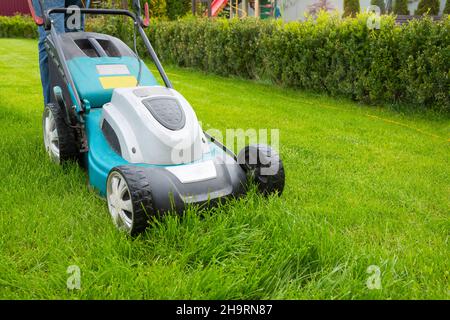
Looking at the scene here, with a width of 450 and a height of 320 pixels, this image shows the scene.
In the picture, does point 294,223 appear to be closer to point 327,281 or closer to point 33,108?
point 327,281

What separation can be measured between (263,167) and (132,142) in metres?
0.67

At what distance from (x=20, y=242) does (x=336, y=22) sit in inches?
197

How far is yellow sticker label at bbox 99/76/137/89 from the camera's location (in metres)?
3.10

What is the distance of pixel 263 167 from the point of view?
100 inches

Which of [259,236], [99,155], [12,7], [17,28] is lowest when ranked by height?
[259,236]

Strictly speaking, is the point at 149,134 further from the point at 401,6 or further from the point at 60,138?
the point at 401,6

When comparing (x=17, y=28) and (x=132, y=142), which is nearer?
(x=132, y=142)

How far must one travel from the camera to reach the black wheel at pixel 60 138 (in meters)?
2.99

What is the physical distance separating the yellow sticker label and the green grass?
0.54 m

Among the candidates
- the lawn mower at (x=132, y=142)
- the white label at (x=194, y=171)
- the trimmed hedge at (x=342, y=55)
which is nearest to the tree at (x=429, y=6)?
the trimmed hedge at (x=342, y=55)

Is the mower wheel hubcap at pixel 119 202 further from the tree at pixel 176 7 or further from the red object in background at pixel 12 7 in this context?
the red object in background at pixel 12 7

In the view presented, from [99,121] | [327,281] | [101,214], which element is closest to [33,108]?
[99,121]

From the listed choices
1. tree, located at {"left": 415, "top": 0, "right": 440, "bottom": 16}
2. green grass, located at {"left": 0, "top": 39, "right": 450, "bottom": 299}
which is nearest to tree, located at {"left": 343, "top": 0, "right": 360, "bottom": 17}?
tree, located at {"left": 415, "top": 0, "right": 440, "bottom": 16}

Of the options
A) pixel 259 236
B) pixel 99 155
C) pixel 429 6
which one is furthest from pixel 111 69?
pixel 429 6
